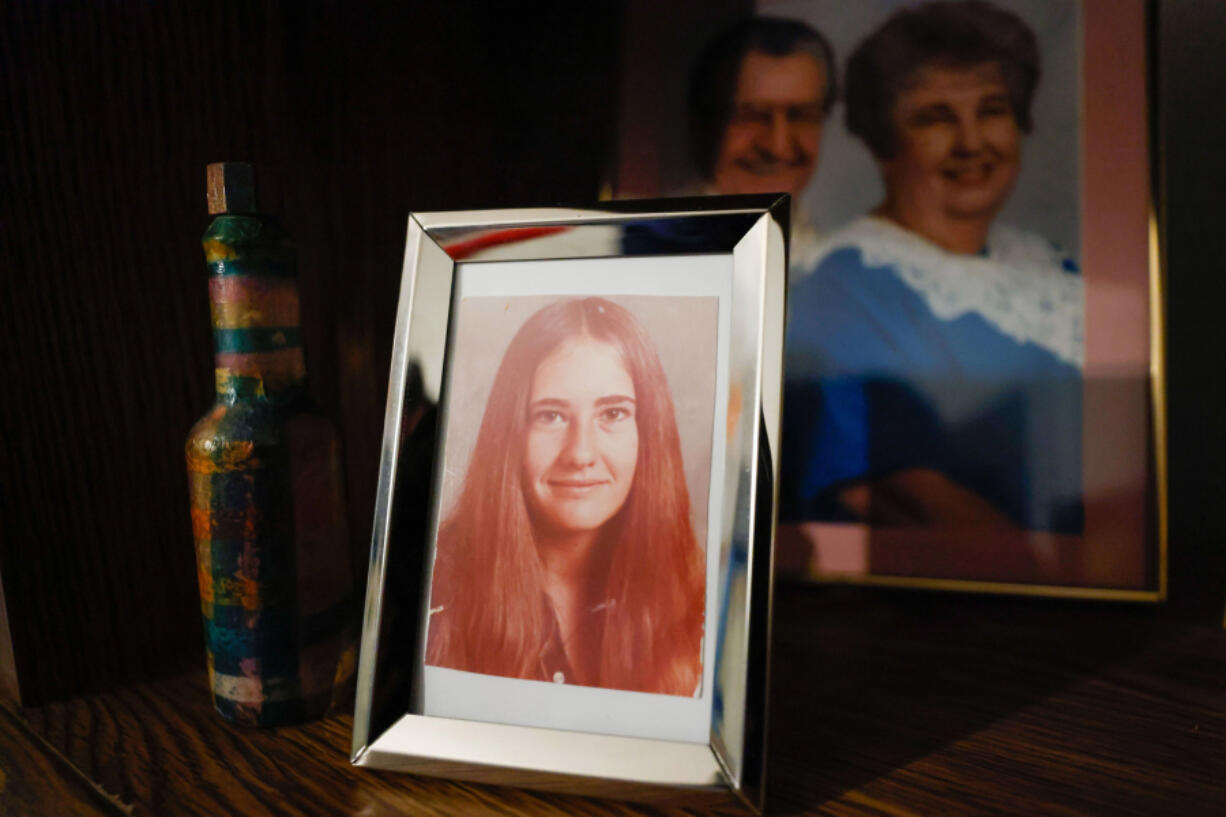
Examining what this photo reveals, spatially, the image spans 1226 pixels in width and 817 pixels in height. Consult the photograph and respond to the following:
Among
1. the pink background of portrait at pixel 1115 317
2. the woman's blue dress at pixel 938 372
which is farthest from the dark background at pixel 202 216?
the woman's blue dress at pixel 938 372

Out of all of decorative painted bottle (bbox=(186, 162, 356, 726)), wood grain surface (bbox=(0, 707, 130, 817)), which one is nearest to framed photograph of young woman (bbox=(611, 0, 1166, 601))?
decorative painted bottle (bbox=(186, 162, 356, 726))

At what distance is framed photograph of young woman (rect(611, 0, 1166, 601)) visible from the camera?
2.21ft

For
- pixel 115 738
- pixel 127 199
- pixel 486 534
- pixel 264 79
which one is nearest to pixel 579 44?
pixel 264 79

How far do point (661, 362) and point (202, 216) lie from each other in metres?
0.39

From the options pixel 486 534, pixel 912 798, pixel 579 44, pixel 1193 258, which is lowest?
Answer: pixel 912 798

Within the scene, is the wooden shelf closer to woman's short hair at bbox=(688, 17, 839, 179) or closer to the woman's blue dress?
the woman's blue dress

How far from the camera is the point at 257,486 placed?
499mm

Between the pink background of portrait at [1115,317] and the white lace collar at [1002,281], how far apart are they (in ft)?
0.06

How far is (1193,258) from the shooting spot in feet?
2.56

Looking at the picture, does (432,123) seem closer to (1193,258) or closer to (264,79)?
(264,79)

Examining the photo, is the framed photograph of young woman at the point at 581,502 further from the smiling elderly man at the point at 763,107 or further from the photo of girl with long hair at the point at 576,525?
the smiling elderly man at the point at 763,107

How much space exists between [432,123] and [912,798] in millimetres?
678

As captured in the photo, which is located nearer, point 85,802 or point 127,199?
point 85,802

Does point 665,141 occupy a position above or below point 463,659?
above
